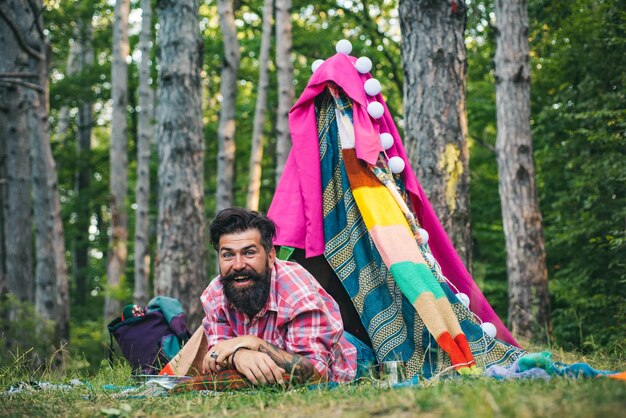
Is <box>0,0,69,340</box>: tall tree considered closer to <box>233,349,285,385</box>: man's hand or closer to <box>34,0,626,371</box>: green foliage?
<box>34,0,626,371</box>: green foliage

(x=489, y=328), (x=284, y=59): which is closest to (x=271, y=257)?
(x=489, y=328)

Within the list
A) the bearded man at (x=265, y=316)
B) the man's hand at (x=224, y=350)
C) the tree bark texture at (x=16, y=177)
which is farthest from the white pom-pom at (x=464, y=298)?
the tree bark texture at (x=16, y=177)

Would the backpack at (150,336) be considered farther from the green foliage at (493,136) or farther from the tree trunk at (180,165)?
the tree trunk at (180,165)

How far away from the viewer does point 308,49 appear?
1606cm

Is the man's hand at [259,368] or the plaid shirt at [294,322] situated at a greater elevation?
the plaid shirt at [294,322]

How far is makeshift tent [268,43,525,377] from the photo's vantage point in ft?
13.7

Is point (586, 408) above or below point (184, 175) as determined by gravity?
below

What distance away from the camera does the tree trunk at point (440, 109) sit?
5559 millimetres

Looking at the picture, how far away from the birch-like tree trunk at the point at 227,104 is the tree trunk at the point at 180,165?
3.12 meters

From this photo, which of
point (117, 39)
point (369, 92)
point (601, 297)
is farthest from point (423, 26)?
point (117, 39)

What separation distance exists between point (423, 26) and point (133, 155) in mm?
18197

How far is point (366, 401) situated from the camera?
2699 mm

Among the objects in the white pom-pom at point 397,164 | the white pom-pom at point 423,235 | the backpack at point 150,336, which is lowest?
the backpack at point 150,336

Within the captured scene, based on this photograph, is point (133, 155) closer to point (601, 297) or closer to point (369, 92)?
point (601, 297)
